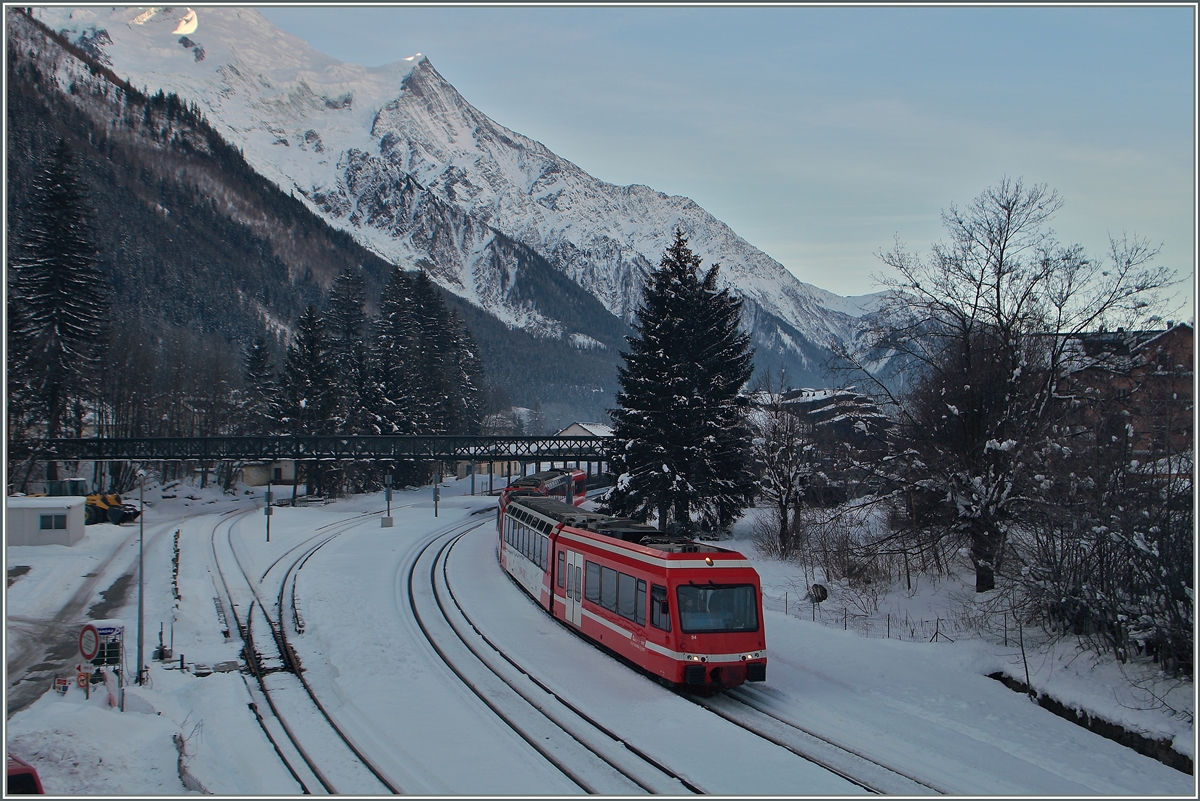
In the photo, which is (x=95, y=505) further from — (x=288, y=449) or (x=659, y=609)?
(x=659, y=609)

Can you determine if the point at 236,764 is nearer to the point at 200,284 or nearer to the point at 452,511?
the point at 452,511

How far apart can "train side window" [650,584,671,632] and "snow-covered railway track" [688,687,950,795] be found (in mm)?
1580

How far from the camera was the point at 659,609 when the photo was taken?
1612 centimetres

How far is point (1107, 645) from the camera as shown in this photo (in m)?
15.4

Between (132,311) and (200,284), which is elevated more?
(200,284)

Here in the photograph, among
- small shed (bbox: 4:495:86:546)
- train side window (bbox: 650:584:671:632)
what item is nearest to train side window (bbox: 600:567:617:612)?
train side window (bbox: 650:584:671:632)

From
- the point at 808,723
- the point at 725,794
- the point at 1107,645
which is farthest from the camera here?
the point at 1107,645

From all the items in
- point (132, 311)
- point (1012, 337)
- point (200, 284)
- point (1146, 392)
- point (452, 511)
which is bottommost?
point (452, 511)

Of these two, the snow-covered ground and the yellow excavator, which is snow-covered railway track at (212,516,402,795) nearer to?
the snow-covered ground

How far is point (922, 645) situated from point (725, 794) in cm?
929

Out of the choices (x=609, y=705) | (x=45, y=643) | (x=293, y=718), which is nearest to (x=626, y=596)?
(x=609, y=705)

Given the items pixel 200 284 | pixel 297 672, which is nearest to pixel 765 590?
pixel 297 672

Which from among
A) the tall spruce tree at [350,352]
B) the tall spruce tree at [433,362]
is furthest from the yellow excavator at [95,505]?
the tall spruce tree at [433,362]

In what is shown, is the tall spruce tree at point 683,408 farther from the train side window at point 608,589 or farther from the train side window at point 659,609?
the train side window at point 659,609
